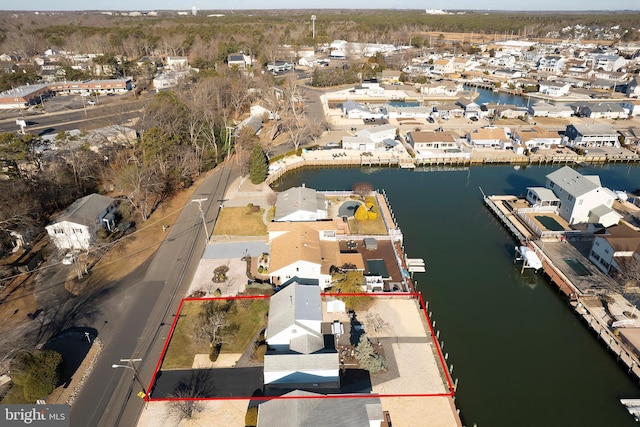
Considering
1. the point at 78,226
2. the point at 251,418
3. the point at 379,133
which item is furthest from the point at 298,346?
the point at 379,133

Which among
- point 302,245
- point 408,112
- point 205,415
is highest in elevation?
point 408,112

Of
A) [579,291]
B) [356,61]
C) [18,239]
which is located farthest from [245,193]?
[356,61]

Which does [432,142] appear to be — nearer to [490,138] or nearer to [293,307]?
[490,138]

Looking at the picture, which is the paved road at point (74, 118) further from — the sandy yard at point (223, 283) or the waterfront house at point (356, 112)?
the sandy yard at point (223, 283)

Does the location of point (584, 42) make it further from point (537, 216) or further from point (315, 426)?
point (315, 426)

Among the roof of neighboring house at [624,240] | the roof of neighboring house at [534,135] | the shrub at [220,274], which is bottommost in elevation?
the shrub at [220,274]

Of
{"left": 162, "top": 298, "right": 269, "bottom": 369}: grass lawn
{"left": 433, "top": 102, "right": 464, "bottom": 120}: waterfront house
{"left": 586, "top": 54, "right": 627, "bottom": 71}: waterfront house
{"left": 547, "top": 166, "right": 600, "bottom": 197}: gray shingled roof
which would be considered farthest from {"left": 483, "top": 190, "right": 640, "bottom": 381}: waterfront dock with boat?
{"left": 586, "top": 54, "right": 627, "bottom": 71}: waterfront house

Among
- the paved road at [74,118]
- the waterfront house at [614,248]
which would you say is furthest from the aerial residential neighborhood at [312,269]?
the paved road at [74,118]
